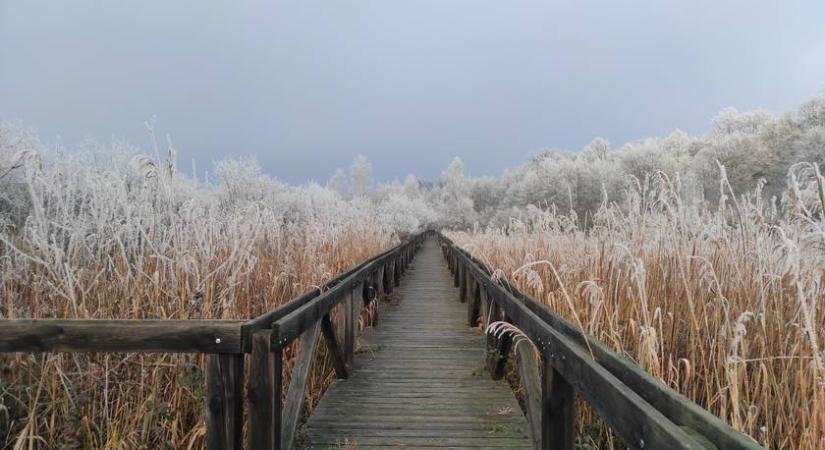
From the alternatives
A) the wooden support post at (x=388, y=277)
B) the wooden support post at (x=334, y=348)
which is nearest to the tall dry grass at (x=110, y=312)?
the wooden support post at (x=334, y=348)

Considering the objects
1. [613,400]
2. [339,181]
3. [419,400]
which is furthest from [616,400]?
[339,181]

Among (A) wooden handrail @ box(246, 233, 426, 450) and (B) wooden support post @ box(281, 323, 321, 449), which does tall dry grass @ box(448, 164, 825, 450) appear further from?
(B) wooden support post @ box(281, 323, 321, 449)

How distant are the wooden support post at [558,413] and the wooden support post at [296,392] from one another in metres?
1.28

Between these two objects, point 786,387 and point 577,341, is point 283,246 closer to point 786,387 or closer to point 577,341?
point 577,341

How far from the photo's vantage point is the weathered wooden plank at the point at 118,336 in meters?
1.94

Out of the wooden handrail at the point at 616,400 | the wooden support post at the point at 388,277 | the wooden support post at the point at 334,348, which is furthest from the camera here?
the wooden support post at the point at 388,277

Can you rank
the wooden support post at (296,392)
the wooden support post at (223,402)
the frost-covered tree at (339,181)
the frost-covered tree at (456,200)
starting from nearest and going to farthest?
the wooden support post at (223,402) < the wooden support post at (296,392) < the frost-covered tree at (456,200) < the frost-covered tree at (339,181)

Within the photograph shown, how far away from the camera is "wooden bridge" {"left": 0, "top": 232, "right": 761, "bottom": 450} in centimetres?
153

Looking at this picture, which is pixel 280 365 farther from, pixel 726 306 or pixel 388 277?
pixel 388 277

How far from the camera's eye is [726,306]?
2.43 m

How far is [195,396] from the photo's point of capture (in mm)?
2496

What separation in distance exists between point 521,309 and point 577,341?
2.28ft

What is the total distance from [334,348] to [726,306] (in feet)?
8.95

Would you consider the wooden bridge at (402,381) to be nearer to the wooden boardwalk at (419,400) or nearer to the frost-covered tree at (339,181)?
the wooden boardwalk at (419,400)
